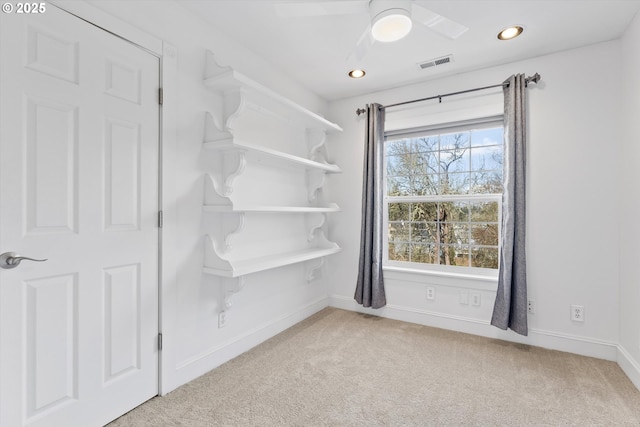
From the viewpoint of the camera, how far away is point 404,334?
2824 millimetres

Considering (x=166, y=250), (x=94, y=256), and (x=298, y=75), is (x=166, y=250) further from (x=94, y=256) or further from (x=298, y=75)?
(x=298, y=75)

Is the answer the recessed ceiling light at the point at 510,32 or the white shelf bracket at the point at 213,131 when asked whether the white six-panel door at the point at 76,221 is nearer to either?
the white shelf bracket at the point at 213,131

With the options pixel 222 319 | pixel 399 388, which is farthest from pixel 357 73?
pixel 399 388

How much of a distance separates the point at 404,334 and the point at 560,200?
5.59 feet

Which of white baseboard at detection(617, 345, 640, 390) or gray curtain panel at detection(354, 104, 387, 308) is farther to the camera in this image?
gray curtain panel at detection(354, 104, 387, 308)

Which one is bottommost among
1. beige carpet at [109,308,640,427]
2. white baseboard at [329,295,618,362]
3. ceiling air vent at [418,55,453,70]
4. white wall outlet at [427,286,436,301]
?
beige carpet at [109,308,640,427]

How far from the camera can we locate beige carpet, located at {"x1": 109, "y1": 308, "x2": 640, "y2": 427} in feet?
5.51

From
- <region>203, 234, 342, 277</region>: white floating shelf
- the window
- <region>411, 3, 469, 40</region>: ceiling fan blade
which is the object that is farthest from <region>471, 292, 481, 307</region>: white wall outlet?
<region>411, 3, 469, 40</region>: ceiling fan blade

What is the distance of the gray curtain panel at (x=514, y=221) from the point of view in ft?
8.31

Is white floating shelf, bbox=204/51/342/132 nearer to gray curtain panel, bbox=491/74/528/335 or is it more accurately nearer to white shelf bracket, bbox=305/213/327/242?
white shelf bracket, bbox=305/213/327/242

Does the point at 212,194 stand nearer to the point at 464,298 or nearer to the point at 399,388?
the point at 399,388

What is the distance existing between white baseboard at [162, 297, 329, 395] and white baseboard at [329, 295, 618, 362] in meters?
0.75

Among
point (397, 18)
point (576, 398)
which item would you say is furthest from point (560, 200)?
point (397, 18)

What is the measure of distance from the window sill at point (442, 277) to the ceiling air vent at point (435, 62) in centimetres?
190
